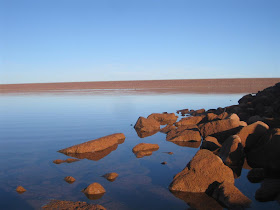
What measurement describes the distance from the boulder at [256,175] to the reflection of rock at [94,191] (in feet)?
10.6

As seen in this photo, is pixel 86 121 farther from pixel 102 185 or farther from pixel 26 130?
pixel 102 185

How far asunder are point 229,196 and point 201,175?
34.8 inches

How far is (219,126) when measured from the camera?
30.8 ft

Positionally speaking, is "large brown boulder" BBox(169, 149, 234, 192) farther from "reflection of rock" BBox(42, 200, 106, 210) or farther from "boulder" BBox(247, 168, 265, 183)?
"reflection of rock" BBox(42, 200, 106, 210)

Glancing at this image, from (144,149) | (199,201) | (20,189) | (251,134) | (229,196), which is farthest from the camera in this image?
(144,149)

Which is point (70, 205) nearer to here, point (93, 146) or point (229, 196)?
point (229, 196)

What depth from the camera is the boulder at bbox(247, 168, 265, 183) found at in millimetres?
6129

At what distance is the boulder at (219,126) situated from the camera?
9.18 m

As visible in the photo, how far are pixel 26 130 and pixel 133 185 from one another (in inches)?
309

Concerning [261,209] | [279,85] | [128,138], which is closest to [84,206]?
[261,209]

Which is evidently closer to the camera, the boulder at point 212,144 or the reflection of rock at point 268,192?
the reflection of rock at point 268,192

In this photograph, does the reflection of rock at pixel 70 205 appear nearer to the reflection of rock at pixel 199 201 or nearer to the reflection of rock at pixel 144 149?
the reflection of rock at pixel 199 201

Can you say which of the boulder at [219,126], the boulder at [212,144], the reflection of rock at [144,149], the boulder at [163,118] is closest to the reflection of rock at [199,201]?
the reflection of rock at [144,149]

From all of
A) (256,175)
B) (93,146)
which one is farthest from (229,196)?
(93,146)
